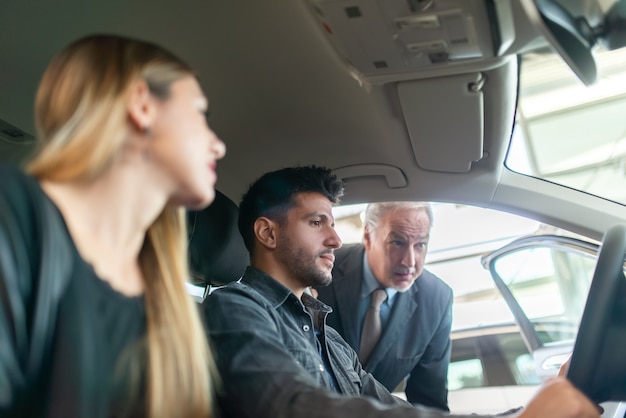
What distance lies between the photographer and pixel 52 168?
3.20ft

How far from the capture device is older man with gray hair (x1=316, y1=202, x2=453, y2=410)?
2.65 metres

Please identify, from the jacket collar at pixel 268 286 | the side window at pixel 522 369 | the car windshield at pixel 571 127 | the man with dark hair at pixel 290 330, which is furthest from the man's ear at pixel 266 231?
the side window at pixel 522 369

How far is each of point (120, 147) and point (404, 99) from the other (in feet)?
2.77

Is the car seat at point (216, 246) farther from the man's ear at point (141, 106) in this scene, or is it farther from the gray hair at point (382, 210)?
the gray hair at point (382, 210)

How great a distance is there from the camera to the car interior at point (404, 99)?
130 cm

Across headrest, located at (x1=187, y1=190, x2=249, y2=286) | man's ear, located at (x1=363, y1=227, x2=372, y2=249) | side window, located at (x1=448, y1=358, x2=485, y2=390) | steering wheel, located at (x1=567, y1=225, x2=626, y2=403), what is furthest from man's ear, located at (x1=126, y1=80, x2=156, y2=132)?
side window, located at (x1=448, y1=358, x2=485, y2=390)

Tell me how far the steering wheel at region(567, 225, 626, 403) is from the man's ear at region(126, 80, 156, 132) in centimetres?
92

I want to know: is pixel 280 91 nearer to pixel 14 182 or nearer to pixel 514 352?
pixel 14 182

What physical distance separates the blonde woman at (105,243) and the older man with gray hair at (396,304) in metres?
1.48

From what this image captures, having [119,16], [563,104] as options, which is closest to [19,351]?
[119,16]

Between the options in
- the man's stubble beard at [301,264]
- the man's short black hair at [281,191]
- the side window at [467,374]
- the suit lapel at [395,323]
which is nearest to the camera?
the man's stubble beard at [301,264]

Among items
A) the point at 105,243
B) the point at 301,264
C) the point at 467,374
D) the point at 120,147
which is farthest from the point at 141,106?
the point at 467,374

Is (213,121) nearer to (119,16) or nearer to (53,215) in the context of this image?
(119,16)

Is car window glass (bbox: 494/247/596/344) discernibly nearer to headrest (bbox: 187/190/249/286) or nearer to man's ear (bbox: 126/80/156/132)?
headrest (bbox: 187/190/249/286)
